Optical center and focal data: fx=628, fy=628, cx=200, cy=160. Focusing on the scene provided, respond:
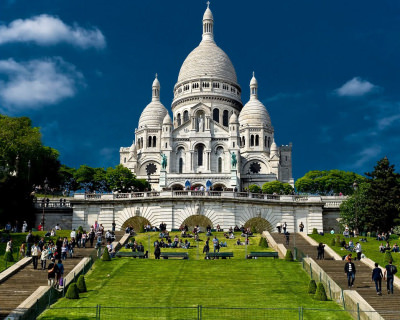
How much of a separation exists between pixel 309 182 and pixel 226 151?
15238 millimetres

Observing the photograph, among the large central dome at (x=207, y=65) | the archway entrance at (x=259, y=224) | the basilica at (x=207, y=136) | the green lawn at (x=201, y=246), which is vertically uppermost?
the large central dome at (x=207, y=65)

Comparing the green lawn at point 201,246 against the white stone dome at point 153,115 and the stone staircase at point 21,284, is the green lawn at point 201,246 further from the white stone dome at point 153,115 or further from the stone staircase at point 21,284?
the white stone dome at point 153,115

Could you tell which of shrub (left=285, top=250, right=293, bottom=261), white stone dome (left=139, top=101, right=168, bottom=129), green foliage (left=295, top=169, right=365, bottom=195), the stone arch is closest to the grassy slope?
shrub (left=285, top=250, right=293, bottom=261)

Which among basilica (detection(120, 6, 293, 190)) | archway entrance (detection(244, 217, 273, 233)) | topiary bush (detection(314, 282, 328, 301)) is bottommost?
topiary bush (detection(314, 282, 328, 301))

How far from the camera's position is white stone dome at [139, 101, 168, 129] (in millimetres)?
121375

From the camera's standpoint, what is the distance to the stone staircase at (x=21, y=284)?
25141mm

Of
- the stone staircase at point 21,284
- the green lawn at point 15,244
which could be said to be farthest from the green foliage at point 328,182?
the stone staircase at point 21,284

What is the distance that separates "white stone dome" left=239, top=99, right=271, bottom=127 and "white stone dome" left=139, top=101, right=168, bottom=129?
15.5m

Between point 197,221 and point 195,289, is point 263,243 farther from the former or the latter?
point 195,289

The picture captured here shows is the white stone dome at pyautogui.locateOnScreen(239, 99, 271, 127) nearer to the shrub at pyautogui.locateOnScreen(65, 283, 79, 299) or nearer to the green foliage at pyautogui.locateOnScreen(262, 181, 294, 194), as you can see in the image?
the green foliage at pyautogui.locateOnScreen(262, 181, 294, 194)

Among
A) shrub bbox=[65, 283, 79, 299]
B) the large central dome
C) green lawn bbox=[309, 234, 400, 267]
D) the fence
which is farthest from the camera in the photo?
the large central dome

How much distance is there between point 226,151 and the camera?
10762cm

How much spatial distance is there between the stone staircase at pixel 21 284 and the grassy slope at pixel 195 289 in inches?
57.8

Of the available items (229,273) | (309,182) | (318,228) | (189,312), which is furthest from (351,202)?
(309,182)
